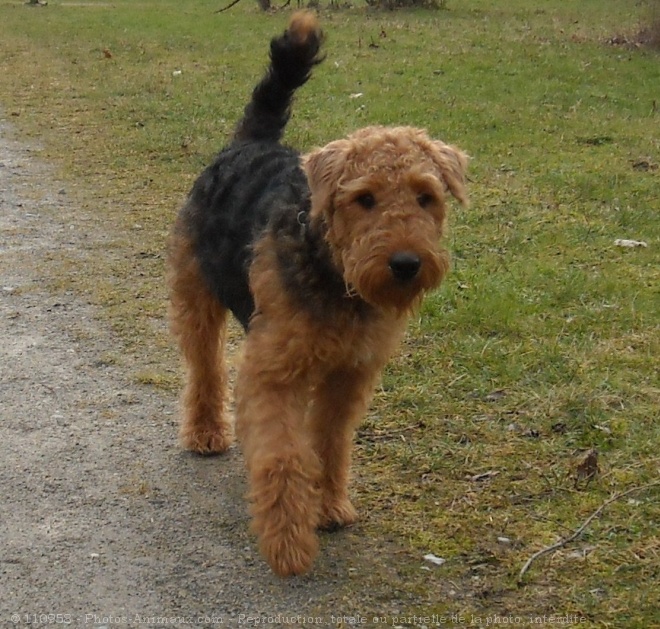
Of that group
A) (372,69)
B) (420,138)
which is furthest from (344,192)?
(372,69)

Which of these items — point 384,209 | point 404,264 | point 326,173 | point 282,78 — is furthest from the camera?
point 282,78

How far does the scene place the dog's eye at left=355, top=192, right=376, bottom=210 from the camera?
10.7ft

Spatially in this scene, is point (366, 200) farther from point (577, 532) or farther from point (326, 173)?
point (577, 532)

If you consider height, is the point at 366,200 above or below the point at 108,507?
above

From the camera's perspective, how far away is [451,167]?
3.51 metres

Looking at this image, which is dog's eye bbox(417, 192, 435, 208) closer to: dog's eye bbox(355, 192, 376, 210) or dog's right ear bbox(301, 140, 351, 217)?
dog's eye bbox(355, 192, 376, 210)

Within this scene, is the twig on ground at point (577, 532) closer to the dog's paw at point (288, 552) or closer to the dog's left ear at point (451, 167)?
the dog's paw at point (288, 552)

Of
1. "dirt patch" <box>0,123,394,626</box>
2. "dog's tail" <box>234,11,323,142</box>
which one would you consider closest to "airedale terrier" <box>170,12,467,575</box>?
"dirt patch" <box>0,123,394,626</box>

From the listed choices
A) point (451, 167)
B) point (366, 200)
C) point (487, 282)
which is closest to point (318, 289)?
point (366, 200)

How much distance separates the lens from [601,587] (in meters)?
3.31

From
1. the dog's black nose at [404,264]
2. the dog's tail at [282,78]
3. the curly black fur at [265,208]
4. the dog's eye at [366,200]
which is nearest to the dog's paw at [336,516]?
the curly black fur at [265,208]

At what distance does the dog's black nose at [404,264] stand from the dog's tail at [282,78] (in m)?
1.62

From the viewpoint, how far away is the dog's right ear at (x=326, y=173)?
332 centimetres

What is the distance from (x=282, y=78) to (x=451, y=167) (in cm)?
132
